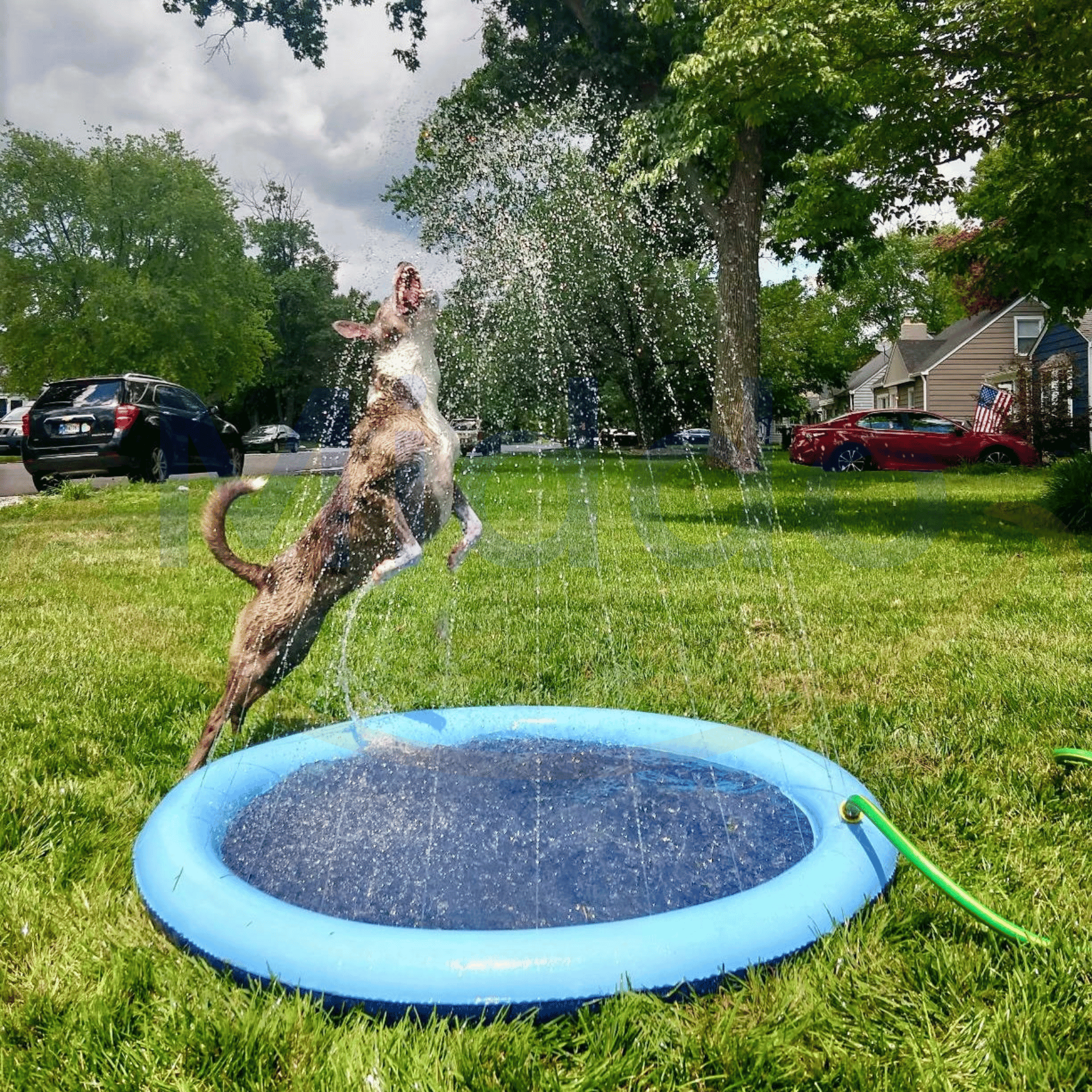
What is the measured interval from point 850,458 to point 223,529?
20484mm

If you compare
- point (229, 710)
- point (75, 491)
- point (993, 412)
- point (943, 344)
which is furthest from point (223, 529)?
point (943, 344)

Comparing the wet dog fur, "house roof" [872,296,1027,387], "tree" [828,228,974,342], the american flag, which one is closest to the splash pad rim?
the wet dog fur

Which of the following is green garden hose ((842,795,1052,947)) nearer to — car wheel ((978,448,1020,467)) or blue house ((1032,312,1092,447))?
car wheel ((978,448,1020,467))

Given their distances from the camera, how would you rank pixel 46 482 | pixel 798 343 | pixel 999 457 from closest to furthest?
pixel 46 482, pixel 999 457, pixel 798 343

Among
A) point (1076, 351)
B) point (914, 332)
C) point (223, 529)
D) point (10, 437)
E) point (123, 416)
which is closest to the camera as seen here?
point (223, 529)

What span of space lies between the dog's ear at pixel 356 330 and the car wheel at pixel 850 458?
65.8ft

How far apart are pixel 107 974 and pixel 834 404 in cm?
7449

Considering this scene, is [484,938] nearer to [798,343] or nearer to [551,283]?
[551,283]

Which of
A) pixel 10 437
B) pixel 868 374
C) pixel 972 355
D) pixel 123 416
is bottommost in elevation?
pixel 123 416

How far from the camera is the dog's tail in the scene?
10.6 feet

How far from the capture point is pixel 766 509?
12383 millimetres

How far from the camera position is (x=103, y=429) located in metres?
14.0

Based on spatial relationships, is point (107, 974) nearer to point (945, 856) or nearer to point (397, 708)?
point (397, 708)

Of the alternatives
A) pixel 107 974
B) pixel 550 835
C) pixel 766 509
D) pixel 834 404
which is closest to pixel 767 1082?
pixel 550 835
